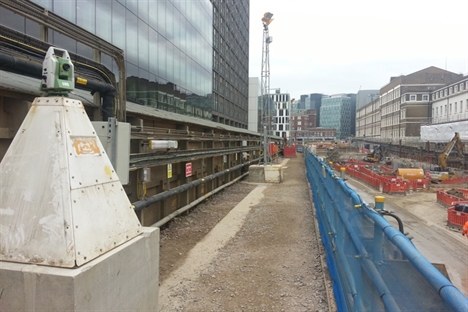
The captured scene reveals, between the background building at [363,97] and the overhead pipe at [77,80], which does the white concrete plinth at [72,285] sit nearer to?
the overhead pipe at [77,80]

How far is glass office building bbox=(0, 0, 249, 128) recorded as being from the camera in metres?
12.6

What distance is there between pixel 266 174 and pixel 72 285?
1708 centimetres

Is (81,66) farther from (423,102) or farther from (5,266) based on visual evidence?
(423,102)

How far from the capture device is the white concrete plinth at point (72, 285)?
2381 millimetres

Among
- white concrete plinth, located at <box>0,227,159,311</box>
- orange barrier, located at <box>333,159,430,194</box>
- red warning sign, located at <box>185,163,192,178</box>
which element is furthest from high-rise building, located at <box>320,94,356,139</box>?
white concrete plinth, located at <box>0,227,159,311</box>

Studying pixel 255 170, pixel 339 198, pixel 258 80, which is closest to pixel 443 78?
pixel 258 80

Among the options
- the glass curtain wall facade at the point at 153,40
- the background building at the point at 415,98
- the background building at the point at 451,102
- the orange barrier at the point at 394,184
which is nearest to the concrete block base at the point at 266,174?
the glass curtain wall facade at the point at 153,40

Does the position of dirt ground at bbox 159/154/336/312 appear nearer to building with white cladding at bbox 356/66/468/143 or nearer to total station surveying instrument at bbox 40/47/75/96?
total station surveying instrument at bbox 40/47/75/96

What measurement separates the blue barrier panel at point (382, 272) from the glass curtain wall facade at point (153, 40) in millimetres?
9623

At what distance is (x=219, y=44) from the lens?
40.2 meters

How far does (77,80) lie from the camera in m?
4.54

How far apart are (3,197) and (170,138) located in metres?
5.90

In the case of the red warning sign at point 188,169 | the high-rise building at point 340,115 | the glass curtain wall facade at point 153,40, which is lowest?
the red warning sign at point 188,169

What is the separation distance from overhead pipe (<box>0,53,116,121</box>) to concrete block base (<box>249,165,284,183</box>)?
1385cm
